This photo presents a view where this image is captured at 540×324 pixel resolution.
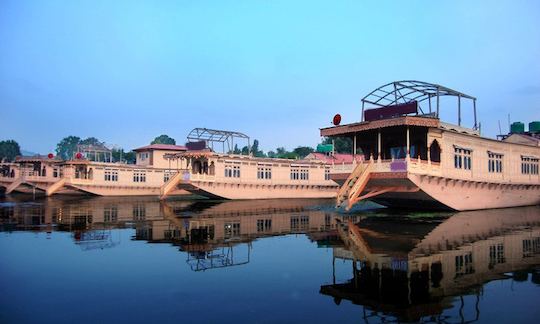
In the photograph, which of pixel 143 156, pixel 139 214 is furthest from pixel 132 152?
pixel 139 214

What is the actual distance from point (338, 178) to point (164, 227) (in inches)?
435

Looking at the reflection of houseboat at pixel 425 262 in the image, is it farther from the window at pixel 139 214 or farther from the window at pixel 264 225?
the window at pixel 139 214

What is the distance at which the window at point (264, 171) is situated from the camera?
39144mm

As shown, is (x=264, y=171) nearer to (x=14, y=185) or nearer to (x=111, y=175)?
(x=111, y=175)

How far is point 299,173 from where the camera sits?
136 feet

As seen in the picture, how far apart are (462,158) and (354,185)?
7961 millimetres

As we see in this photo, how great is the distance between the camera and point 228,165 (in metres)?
37.2

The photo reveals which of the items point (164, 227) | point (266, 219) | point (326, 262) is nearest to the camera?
point (326, 262)

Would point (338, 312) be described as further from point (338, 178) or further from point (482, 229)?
point (338, 178)

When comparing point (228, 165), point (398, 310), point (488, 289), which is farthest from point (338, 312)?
point (228, 165)

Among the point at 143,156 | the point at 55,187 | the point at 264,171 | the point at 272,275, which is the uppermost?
the point at 143,156

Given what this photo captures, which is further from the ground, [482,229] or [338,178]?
[338,178]

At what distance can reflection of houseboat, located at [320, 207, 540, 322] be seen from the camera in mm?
6637

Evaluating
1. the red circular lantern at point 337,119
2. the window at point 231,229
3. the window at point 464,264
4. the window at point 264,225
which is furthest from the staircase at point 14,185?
the window at point 464,264
